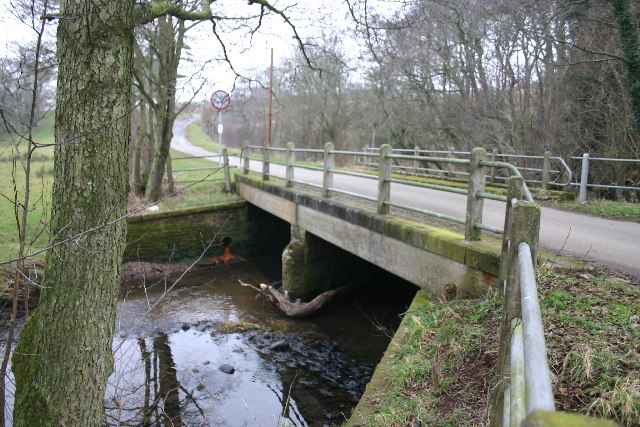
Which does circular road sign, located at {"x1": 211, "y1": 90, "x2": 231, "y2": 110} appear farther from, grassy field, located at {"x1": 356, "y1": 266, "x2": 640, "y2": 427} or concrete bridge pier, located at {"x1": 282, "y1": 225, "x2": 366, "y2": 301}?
grassy field, located at {"x1": 356, "y1": 266, "x2": 640, "y2": 427}

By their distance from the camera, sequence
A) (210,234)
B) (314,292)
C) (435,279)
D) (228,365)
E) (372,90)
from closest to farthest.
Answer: (435,279) → (228,365) → (314,292) → (210,234) → (372,90)

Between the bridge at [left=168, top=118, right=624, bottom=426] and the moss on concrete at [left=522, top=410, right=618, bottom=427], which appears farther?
the bridge at [left=168, top=118, right=624, bottom=426]

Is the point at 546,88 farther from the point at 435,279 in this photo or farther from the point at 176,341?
the point at 176,341

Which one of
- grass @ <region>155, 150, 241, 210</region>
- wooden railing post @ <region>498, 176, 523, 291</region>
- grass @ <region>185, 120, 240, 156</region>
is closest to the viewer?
wooden railing post @ <region>498, 176, 523, 291</region>

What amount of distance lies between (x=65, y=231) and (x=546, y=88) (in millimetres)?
14918

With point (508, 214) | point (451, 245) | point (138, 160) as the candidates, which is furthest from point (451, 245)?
point (138, 160)

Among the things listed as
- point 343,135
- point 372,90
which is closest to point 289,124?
point 343,135

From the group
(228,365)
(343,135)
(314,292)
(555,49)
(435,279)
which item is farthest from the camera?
(343,135)

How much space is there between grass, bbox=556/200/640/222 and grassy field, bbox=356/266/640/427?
15.5ft

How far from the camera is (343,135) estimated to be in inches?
1237

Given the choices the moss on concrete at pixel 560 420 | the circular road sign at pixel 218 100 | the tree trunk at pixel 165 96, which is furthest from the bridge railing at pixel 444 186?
the tree trunk at pixel 165 96

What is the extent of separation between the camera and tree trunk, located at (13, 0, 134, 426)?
3352 mm

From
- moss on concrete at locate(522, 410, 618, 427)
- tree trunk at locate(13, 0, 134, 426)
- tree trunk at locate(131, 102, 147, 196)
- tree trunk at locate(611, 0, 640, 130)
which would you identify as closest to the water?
tree trunk at locate(13, 0, 134, 426)

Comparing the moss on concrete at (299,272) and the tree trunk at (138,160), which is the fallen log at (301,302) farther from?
the tree trunk at (138,160)
